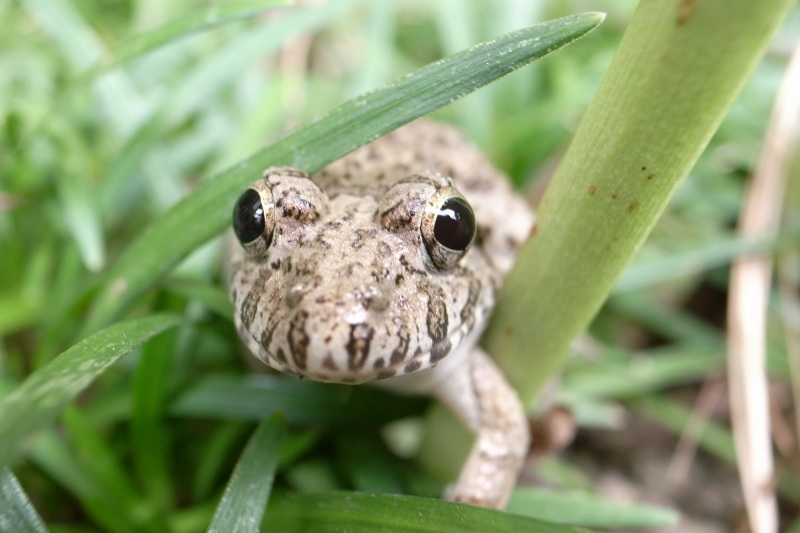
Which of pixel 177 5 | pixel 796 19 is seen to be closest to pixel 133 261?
pixel 177 5

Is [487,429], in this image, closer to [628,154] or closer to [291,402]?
[291,402]

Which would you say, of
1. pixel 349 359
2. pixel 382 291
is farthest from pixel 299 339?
pixel 382 291

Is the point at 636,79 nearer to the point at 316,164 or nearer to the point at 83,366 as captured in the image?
the point at 316,164

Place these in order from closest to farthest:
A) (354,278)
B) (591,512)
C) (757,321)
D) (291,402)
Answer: (354,278) < (591,512) < (291,402) < (757,321)

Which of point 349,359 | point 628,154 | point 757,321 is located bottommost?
point 349,359

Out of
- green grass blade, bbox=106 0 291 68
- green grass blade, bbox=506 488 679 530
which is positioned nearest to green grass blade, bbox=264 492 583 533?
green grass blade, bbox=506 488 679 530

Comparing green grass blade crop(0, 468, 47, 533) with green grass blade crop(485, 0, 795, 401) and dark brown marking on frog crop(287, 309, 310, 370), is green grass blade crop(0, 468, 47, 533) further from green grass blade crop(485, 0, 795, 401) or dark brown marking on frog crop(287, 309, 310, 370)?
green grass blade crop(485, 0, 795, 401)

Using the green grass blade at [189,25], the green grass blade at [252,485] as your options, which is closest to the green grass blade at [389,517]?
the green grass blade at [252,485]
